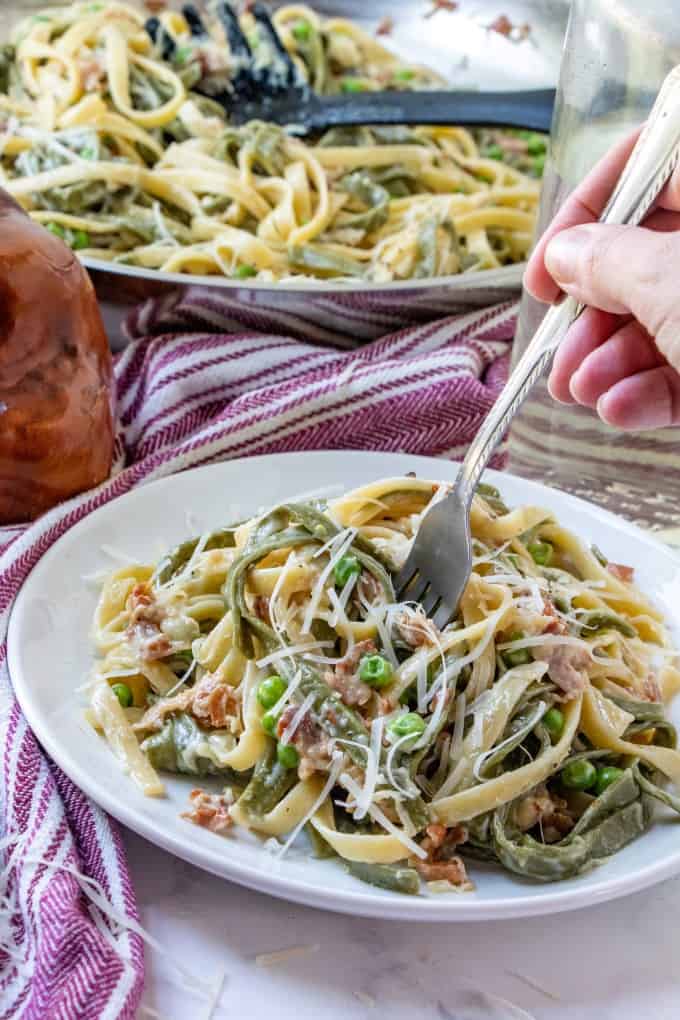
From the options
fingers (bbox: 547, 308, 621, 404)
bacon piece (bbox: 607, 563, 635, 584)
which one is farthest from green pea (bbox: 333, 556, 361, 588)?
fingers (bbox: 547, 308, 621, 404)

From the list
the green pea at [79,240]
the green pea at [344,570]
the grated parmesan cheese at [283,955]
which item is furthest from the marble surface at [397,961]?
the green pea at [79,240]

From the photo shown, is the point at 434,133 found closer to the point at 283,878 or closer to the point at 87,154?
the point at 87,154

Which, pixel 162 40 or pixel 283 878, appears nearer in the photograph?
pixel 283 878

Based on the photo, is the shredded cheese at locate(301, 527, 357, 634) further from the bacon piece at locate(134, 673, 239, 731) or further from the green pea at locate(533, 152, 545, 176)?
the green pea at locate(533, 152, 545, 176)

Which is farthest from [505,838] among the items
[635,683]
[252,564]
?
[252,564]

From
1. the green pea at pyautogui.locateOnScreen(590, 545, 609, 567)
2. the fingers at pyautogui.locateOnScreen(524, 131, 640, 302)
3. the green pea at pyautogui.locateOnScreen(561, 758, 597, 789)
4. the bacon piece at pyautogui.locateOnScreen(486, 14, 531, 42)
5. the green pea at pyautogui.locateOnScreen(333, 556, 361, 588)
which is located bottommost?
the green pea at pyautogui.locateOnScreen(590, 545, 609, 567)

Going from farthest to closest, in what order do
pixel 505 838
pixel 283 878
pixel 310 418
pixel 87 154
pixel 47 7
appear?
pixel 47 7
pixel 87 154
pixel 310 418
pixel 505 838
pixel 283 878

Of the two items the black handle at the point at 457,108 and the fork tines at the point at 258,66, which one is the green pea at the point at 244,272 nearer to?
the black handle at the point at 457,108
